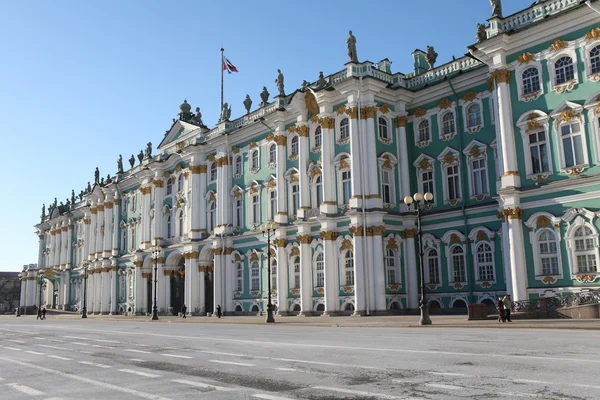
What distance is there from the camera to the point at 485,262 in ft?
120

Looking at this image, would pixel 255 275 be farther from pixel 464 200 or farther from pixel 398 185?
pixel 464 200

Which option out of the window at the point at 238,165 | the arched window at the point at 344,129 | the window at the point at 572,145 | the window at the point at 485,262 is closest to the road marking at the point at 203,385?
the window at the point at 572,145

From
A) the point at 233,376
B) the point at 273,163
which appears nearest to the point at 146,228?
the point at 273,163

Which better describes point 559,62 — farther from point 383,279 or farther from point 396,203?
point 383,279

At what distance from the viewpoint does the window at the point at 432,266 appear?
129 ft

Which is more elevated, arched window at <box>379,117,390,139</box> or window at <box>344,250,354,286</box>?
arched window at <box>379,117,390,139</box>

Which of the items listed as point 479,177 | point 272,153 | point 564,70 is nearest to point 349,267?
point 479,177

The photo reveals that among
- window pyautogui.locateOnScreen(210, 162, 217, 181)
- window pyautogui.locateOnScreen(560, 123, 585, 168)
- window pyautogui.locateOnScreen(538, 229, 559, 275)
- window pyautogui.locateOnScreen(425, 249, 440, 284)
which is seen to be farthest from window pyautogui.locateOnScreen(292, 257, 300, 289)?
window pyautogui.locateOnScreen(560, 123, 585, 168)

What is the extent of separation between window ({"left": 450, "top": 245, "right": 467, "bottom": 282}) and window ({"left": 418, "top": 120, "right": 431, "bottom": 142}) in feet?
25.9

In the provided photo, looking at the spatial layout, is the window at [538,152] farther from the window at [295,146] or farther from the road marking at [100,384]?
the road marking at [100,384]

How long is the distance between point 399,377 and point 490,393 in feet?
6.41

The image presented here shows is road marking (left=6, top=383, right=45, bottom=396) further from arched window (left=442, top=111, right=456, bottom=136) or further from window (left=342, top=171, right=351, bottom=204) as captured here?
arched window (left=442, top=111, right=456, bottom=136)

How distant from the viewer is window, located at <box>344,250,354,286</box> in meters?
40.7

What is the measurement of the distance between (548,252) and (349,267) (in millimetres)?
13615
